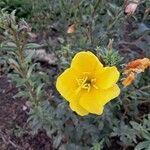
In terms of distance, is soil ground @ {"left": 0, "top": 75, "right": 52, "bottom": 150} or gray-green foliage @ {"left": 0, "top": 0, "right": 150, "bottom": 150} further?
soil ground @ {"left": 0, "top": 75, "right": 52, "bottom": 150}

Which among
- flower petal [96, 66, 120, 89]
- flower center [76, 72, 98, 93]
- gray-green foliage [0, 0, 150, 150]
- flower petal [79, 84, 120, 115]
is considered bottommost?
gray-green foliage [0, 0, 150, 150]

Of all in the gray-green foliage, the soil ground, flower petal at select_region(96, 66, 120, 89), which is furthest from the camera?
the soil ground

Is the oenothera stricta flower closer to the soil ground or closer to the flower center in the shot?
the flower center

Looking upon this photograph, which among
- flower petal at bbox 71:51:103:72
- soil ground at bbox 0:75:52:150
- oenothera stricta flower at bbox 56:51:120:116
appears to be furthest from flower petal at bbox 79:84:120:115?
soil ground at bbox 0:75:52:150

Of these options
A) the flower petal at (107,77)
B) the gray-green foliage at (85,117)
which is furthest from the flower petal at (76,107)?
the gray-green foliage at (85,117)

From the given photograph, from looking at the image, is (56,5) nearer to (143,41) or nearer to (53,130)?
(143,41)

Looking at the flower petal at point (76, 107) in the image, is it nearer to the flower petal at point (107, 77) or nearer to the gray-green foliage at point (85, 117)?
the flower petal at point (107, 77)

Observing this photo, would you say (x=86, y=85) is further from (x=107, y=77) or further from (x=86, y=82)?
(x=107, y=77)

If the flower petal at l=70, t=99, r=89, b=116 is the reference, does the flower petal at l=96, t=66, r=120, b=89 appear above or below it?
above
